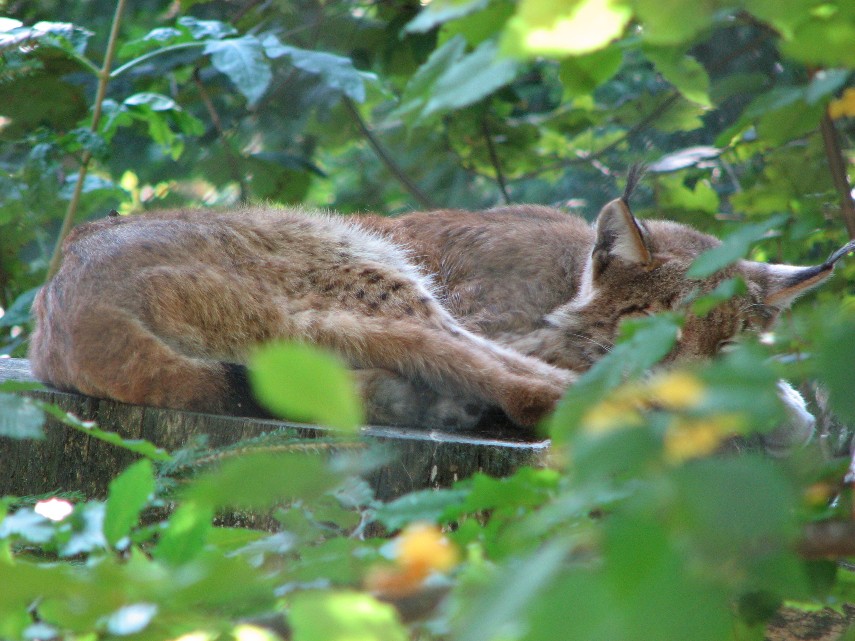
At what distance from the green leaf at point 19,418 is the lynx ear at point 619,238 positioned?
240 cm

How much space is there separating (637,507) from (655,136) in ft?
16.9

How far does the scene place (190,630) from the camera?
0.91 meters

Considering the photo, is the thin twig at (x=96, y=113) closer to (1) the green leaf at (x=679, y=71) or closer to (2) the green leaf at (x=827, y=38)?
(1) the green leaf at (x=679, y=71)

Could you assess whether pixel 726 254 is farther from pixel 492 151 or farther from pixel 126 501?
pixel 492 151

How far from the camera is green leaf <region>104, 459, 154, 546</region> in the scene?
3.46 ft

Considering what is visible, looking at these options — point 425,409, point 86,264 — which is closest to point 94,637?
point 425,409

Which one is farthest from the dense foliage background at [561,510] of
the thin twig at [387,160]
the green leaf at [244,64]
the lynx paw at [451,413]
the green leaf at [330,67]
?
the thin twig at [387,160]

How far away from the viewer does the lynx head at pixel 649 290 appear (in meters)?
3.12

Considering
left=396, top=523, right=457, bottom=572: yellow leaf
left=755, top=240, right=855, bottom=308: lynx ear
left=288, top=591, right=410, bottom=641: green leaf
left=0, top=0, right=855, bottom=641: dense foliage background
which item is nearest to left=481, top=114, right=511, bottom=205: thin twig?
left=755, top=240, right=855, bottom=308: lynx ear

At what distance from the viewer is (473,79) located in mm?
911

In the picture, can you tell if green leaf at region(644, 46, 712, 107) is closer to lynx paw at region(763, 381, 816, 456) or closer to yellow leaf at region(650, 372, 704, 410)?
yellow leaf at region(650, 372, 704, 410)

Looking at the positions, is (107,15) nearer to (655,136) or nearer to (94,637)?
(655,136)

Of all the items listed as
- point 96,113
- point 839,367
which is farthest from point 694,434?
point 96,113

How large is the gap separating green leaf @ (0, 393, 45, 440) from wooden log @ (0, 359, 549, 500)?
1.01m
